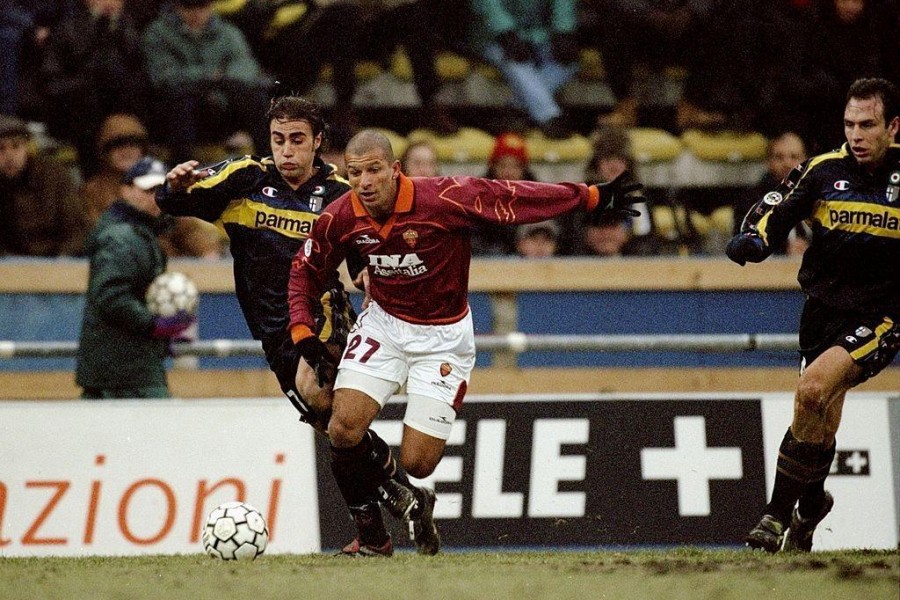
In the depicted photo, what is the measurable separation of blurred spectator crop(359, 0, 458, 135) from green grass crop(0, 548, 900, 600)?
6354mm

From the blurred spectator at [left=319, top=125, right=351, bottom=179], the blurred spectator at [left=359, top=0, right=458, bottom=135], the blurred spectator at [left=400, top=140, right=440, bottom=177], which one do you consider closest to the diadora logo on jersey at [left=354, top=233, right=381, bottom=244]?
the blurred spectator at [left=319, top=125, right=351, bottom=179]

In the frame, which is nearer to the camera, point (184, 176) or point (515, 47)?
point (184, 176)

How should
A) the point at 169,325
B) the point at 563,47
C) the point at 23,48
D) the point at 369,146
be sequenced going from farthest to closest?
1. the point at 563,47
2. the point at 23,48
3. the point at 169,325
4. the point at 369,146

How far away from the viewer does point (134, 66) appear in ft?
39.9

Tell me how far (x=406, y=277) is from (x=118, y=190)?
4766mm

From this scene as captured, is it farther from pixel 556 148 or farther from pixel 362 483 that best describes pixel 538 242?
pixel 362 483

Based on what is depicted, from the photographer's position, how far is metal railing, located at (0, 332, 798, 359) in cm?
953

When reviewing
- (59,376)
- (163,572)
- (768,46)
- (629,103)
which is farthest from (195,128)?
(163,572)

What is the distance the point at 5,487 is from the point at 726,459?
14.2ft

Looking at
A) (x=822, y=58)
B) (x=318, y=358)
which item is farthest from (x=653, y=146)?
(x=318, y=358)

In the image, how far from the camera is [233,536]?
24.2ft

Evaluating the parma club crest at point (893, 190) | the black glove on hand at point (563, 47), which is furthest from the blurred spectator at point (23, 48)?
the parma club crest at point (893, 190)

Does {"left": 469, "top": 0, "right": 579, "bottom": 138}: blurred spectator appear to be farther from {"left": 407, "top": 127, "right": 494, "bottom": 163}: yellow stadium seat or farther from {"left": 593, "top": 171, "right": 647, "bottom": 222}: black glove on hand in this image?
{"left": 593, "top": 171, "right": 647, "bottom": 222}: black glove on hand

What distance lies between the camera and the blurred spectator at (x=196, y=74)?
12.0m
